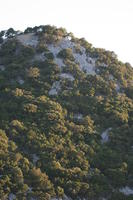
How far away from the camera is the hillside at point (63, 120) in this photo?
4759 centimetres

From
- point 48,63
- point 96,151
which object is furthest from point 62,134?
point 48,63

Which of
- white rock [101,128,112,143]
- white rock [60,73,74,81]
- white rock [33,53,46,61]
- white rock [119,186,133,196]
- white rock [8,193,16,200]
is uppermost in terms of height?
white rock [33,53,46,61]

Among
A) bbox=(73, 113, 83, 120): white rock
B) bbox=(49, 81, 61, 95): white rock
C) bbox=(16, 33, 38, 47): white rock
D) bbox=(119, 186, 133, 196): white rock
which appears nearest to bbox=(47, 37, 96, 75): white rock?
bbox=(16, 33, 38, 47): white rock

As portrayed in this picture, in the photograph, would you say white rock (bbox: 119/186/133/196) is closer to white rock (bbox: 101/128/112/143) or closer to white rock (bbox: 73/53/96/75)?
white rock (bbox: 101/128/112/143)

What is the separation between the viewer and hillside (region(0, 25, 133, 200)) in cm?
4759

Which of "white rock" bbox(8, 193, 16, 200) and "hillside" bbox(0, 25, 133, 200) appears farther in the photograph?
"hillside" bbox(0, 25, 133, 200)

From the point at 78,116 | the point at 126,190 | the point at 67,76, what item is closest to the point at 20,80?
the point at 67,76

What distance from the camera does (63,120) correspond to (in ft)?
194

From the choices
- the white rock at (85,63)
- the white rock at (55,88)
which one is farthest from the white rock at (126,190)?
the white rock at (85,63)

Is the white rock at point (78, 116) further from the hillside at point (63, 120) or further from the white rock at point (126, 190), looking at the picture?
the white rock at point (126, 190)

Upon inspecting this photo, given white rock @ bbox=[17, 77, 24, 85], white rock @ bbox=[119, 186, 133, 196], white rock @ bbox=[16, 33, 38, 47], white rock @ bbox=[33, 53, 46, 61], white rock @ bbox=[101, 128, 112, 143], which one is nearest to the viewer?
white rock @ bbox=[119, 186, 133, 196]

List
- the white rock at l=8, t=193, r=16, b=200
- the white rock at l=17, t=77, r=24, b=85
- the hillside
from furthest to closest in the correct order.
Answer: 1. the white rock at l=17, t=77, r=24, b=85
2. the hillside
3. the white rock at l=8, t=193, r=16, b=200

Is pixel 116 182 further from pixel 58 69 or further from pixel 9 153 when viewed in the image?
pixel 58 69

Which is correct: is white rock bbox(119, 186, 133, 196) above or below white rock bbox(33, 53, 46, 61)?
below
